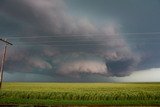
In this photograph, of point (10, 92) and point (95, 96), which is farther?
point (10, 92)

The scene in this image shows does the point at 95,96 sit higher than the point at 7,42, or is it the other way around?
the point at 7,42

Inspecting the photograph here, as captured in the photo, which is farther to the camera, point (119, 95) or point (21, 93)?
point (21, 93)

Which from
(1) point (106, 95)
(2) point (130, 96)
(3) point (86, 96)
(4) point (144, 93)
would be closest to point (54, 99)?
(3) point (86, 96)

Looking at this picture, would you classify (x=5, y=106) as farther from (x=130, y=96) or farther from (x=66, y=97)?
(x=130, y=96)

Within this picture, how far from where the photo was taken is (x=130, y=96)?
3875 cm

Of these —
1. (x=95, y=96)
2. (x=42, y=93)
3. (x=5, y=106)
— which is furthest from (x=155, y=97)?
(x=5, y=106)

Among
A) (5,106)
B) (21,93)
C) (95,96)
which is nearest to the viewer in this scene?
(5,106)

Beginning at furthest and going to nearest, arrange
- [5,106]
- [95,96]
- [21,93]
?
1. [21,93]
2. [95,96]
3. [5,106]

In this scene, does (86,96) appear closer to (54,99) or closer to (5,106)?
(54,99)

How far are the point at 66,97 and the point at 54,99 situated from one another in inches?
67.9

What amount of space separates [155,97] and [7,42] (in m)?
23.9

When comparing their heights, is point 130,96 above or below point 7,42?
below

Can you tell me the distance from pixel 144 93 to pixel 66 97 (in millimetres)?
11326

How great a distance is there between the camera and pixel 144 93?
40.4 metres
